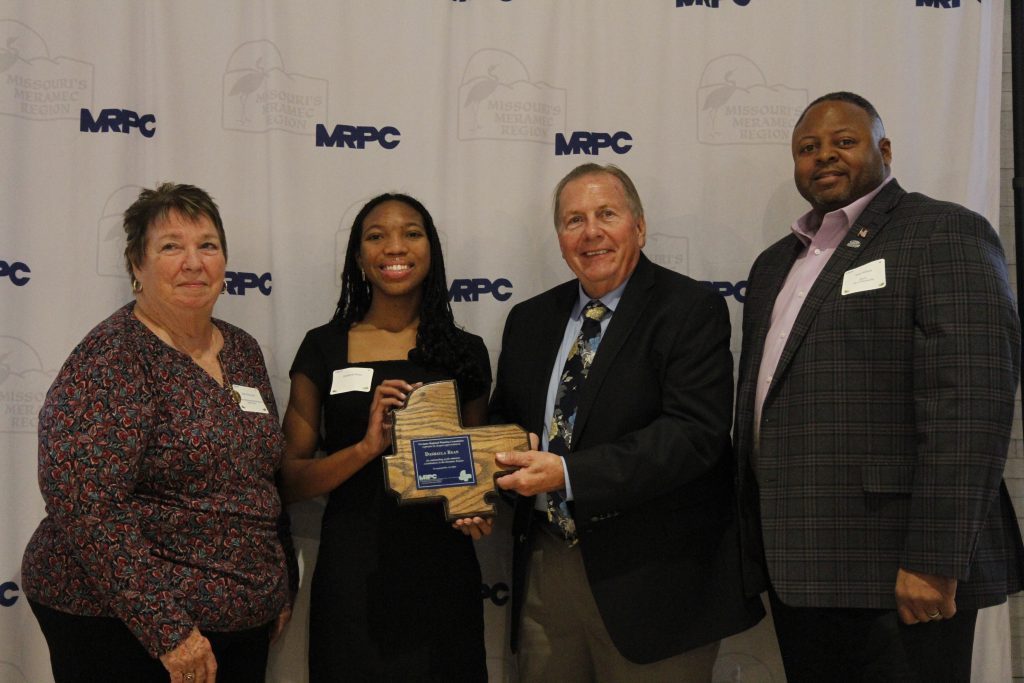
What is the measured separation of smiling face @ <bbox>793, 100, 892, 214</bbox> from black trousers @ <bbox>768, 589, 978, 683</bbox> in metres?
1.09

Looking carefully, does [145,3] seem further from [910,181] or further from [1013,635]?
[1013,635]

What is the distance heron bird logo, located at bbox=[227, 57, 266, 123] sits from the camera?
2.85m

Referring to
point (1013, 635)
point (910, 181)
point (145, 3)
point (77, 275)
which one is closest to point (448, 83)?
point (145, 3)

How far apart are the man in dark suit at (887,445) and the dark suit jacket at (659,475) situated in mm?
113

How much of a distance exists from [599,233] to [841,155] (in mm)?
694

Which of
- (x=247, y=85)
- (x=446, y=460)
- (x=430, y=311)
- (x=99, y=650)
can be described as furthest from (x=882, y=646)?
(x=247, y=85)

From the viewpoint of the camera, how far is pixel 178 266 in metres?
2.09

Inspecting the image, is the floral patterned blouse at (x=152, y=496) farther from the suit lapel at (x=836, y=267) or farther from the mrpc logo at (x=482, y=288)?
the suit lapel at (x=836, y=267)

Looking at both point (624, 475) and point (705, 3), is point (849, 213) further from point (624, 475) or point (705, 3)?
point (705, 3)

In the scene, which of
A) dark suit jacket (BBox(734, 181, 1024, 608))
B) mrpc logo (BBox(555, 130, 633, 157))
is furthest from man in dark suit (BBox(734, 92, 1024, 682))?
mrpc logo (BBox(555, 130, 633, 157))

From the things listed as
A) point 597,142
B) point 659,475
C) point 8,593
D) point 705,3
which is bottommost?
point 8,593

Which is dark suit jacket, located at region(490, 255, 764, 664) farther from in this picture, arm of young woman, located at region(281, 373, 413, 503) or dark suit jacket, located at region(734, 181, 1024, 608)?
arm of young woman, located at region(281, 373, 413, 503)

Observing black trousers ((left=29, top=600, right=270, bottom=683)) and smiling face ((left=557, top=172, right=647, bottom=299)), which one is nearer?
black trousers ((left=29, top=600, right=270, bottom=683))

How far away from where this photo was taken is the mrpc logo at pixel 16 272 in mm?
2793
